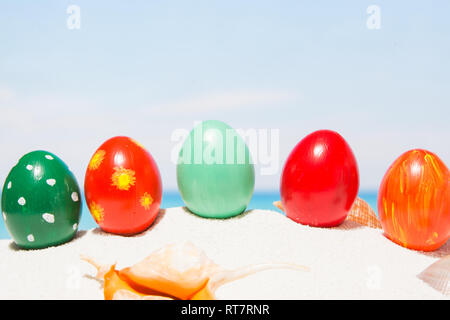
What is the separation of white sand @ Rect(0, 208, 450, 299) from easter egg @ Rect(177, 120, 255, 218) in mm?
125

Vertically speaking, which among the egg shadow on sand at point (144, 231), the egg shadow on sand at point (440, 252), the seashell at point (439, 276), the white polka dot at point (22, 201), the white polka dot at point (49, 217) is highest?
the white polka dot at point (22, 201)

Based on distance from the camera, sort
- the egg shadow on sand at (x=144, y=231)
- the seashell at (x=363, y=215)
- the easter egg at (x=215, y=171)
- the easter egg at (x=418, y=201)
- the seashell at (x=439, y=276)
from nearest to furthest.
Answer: the seashell at (x=439, y=276) → the easter egg at (x=418, y=201) → the egg shadow on sand at (x=144, y=231) → the easter egg at (x=215, y=171) → the seashell at (x=363, y=215)

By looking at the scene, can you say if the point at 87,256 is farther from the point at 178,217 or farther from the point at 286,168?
the point at 286,168

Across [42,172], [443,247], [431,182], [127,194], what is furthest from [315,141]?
[42,172]

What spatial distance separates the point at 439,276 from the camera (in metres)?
2.22

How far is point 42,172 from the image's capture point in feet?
9.07

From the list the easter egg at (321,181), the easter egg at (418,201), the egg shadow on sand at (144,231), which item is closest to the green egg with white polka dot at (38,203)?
the egg shadow on sand at (144,231)

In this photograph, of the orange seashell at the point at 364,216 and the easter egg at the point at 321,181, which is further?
the orange seashell at the point at 364,216

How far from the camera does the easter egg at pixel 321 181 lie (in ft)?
9.64

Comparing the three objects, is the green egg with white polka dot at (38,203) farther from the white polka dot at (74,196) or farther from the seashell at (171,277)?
the seashell at (171,277)

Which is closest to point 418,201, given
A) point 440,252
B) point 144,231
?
point 440,252

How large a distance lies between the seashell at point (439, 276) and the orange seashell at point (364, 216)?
3.73ft

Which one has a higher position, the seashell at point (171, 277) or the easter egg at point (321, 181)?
the easter egg at point (321, 181)

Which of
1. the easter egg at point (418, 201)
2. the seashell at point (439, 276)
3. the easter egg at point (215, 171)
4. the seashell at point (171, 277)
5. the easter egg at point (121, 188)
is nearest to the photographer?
the seashell at point (171, 277)
